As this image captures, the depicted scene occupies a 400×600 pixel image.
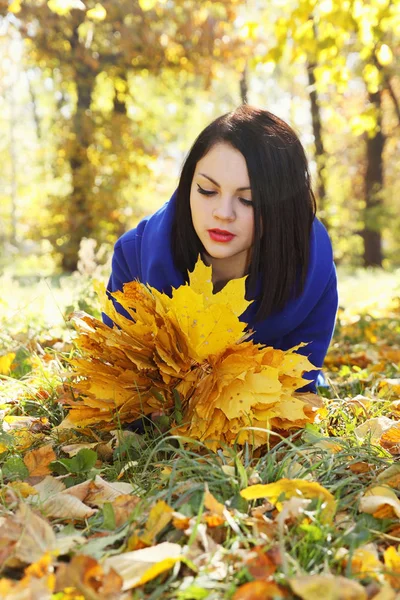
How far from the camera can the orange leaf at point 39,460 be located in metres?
1.71

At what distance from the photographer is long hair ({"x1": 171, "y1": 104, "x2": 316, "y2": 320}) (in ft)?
7.30

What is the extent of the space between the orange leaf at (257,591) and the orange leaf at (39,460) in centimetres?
82

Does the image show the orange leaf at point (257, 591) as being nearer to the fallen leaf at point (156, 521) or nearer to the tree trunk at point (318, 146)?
the fallen leaf at point (156, 521)

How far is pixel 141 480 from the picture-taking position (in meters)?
1.63

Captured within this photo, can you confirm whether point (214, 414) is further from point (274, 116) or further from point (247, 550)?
point (274, 116)

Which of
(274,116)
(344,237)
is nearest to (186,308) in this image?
(274,116)

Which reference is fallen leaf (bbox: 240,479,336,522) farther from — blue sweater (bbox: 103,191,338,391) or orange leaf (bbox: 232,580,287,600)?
blue sweater (bbox: 103,191,338,391)

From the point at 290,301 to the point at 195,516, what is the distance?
1277 millimetres

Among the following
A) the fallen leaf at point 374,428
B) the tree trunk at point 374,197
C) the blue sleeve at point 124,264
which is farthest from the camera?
the tree trunk at point 374,197

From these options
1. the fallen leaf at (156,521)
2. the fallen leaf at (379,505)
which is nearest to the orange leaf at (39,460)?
the fallen leaf at (156,521)

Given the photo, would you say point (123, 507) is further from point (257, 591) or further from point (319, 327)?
point (319, 327)

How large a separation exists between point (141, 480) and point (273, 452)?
14.0 inches

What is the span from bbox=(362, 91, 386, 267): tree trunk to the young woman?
11.2 metres

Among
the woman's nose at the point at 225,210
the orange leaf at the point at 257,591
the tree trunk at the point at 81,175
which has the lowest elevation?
the orange leaf at the point at 257,591
